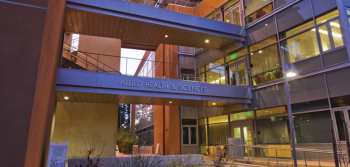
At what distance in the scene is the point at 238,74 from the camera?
1597 centimetres

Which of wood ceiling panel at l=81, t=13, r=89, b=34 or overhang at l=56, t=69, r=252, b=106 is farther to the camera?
wood ceiling panel at l=81, t=13, r=89, b=34

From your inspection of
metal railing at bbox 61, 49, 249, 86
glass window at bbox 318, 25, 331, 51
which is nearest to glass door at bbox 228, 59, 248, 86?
metal railing at bbox 61, 49, 249, 86

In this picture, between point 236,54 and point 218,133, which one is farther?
point 218,133

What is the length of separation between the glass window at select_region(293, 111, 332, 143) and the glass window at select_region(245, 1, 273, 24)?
6.56m

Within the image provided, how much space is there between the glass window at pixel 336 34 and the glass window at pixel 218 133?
8.57m

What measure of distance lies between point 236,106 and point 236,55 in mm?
3639

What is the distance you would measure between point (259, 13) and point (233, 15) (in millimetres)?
2152

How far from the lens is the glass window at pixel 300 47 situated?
39.0 feet

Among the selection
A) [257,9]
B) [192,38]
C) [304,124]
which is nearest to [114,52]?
[192,38]

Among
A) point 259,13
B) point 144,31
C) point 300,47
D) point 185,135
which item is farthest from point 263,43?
point 185,135

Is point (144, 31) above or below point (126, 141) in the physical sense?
above

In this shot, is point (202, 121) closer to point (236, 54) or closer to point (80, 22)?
point (236, 54)

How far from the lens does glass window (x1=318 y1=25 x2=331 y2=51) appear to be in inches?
441

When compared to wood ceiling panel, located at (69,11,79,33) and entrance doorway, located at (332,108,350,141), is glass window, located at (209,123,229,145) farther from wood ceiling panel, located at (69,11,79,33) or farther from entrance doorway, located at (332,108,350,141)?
wood ceiling panel, located at (69,11,79,33)
